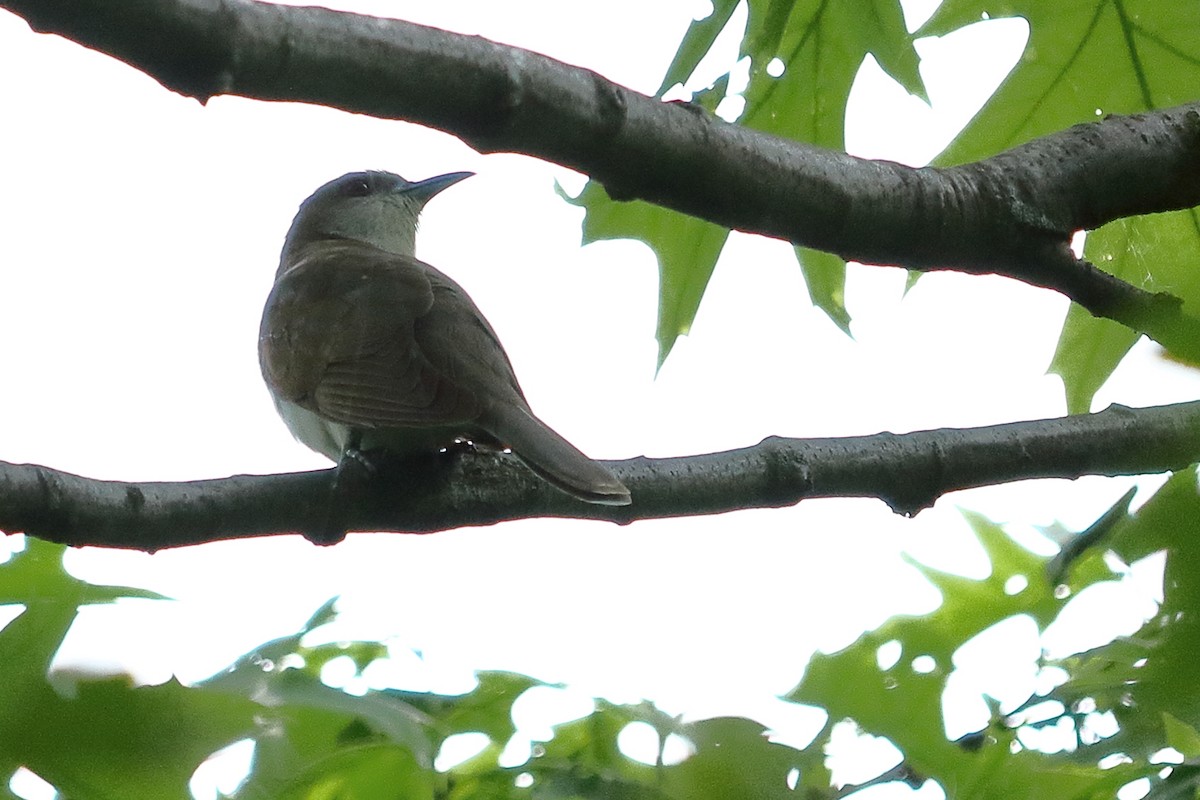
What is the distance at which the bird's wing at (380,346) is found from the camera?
327 cm

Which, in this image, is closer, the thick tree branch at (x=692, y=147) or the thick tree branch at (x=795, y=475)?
the thick tree branch at (x=692, y=147)

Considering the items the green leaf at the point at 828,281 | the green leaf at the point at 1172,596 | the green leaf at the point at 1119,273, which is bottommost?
the green leaf at the point at 1172,596

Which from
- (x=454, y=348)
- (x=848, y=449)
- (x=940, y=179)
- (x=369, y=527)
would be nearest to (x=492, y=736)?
(x=369, y=527)

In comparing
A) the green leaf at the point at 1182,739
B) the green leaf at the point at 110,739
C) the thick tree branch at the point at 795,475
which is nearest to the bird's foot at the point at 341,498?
the thick tree branch at the point at 795,475

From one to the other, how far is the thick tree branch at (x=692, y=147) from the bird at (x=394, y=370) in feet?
2.24

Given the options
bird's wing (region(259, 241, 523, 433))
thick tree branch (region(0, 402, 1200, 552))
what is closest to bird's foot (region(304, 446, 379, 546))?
thick tree branch (region(0, 402, 1200, 552))

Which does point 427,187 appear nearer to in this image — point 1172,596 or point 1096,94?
point 1096,94

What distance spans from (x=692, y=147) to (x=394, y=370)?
60.7 inches

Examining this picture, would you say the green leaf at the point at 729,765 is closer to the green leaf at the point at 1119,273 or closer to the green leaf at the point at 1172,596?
the green leaf at the point at 1172,596

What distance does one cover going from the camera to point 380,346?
3.56 metres

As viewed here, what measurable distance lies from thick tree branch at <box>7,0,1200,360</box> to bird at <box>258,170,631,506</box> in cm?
68

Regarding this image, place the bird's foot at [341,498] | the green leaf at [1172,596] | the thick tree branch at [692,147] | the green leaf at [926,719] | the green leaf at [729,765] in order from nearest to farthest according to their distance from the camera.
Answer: the green leaf at [1172,596]
the green leaf at [729,765]
the thick tree branch at [692,147]
the green leaf at [926,719]
the bird's foot at [341,498]

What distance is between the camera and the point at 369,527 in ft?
8.64

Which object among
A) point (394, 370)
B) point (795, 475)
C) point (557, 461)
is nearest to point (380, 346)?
point (394, 370)
